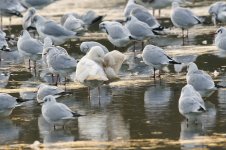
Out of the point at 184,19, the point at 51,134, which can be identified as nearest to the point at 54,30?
the point at 184,19

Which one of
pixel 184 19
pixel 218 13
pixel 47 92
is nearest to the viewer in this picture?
pixel 47 92

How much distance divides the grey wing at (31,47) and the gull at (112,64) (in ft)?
7.35

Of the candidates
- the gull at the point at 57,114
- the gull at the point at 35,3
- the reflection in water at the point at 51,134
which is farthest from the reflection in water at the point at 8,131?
the gull at the point at 35,3

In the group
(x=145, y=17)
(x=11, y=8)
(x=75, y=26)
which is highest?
(x=11, y=8)

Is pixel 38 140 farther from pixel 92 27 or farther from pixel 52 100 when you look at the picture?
pixel 92 27

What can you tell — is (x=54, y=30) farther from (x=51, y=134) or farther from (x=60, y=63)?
(x=51, y=134)

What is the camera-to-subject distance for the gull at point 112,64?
48.9ft

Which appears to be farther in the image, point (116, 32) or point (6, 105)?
point (116, 32)

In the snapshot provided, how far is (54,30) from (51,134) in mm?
7808

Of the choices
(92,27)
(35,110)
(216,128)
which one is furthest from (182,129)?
(92,27)

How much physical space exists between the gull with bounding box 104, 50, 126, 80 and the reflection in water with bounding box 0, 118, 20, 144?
9.32 feet

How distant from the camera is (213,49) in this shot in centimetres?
1880

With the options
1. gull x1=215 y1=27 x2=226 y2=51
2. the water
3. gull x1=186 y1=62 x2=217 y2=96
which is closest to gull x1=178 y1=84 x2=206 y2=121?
the water

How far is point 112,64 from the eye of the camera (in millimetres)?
15148
